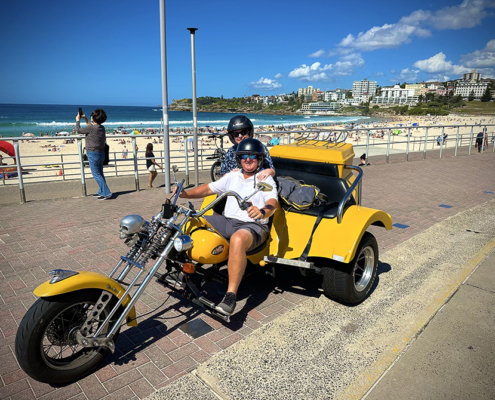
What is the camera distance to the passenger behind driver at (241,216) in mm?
3117

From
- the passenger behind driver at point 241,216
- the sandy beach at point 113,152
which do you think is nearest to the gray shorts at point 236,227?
the passenger behind driver at point 241,216

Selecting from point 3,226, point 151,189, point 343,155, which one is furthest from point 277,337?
point 151,189

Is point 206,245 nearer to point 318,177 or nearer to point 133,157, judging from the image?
point 318,177

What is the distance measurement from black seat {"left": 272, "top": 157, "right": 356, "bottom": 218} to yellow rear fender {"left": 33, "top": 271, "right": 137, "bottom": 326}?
1940 mm

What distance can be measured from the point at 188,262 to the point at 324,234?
1.36 meters

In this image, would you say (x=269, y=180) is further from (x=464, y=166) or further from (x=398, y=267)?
(x=464, y=166)

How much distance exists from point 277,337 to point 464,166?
13343 mm

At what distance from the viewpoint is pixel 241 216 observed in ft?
11.7

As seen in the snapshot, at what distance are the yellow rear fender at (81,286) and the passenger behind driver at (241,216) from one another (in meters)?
0.78

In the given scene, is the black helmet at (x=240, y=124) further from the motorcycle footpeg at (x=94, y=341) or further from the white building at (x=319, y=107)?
the white building at (x=319, y=107)

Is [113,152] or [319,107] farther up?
[319,107]

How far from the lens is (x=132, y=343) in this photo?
10.0ft

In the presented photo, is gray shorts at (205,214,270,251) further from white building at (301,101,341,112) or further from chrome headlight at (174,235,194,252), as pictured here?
white building at (301,101,341,112)

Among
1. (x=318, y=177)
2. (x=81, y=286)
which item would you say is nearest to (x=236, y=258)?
(x=81, y=286)
